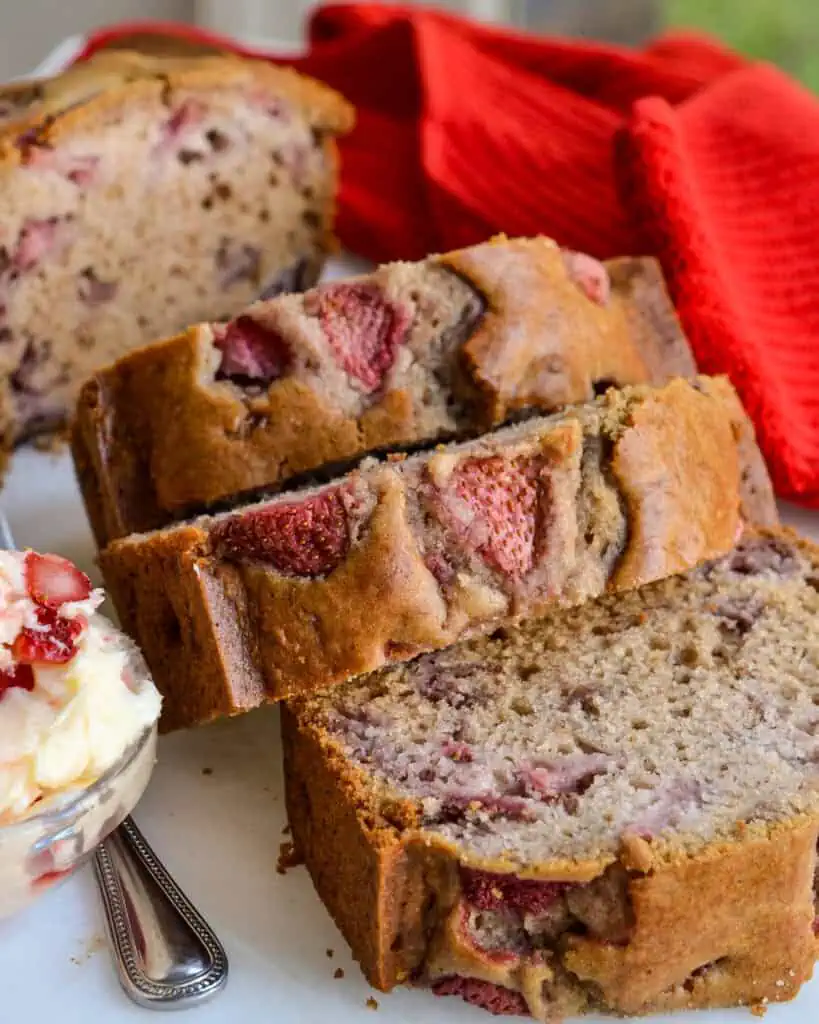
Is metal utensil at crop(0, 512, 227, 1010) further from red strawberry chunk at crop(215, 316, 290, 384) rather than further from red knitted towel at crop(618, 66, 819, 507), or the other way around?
red knitted towel at crop(618, 66, 819, 507)

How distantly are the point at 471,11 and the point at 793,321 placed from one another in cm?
304

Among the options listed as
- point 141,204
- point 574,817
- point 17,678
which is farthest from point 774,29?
point 17,678

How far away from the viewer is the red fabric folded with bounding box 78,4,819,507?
3.03m

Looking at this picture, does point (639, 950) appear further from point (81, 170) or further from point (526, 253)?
point (81, 170)

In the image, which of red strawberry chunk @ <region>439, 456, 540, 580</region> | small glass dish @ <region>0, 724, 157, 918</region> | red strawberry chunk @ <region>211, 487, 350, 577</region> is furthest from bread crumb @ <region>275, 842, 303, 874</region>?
red strawberry chunk @ <region>439, 456, 540, 580</region>

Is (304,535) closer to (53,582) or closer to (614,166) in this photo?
(53,582)

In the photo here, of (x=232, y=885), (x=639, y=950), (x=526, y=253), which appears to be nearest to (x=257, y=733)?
(x=232, y=885)

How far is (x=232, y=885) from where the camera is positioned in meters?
2.10

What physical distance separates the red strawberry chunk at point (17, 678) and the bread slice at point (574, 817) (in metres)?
0.45

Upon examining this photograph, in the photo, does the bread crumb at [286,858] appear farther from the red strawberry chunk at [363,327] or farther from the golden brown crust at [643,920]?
the red strawberry chunk at [363,327]

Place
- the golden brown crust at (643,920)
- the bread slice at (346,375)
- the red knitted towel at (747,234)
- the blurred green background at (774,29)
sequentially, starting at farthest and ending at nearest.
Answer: the blurred green background at (774,29), the red knitted towel at (747,234), the bread slice at (346,375), the golden brown crust at (643,920)

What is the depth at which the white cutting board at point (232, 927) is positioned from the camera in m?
1.89

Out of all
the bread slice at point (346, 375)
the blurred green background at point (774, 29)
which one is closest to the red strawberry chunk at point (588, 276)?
the bread slice at point (346, 375)

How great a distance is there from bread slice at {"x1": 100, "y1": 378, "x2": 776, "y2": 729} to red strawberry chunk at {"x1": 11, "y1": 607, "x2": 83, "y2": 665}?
21cm
